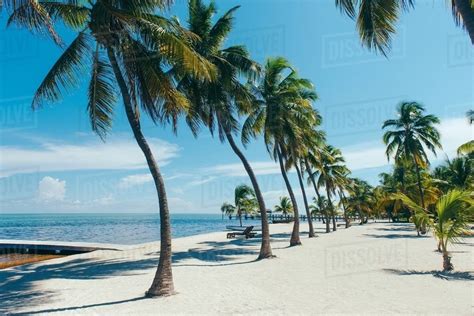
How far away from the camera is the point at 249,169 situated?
15484mm

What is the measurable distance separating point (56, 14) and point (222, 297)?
9.52 m

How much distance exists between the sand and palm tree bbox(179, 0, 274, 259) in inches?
154

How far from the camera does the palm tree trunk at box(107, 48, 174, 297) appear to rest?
29.0 ft

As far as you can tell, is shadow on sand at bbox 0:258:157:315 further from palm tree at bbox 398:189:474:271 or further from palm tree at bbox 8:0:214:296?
palm tree at bbox 398:189:474:271

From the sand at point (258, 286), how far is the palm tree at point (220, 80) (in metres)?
3.92

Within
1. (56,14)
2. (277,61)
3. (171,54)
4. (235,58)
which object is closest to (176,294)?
(171,54)

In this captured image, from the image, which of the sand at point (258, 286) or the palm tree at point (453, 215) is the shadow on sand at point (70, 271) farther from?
the palm tree at point (453, 215)

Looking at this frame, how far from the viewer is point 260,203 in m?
15.4

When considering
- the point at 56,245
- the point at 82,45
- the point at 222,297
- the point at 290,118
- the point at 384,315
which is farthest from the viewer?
the point at 56,245

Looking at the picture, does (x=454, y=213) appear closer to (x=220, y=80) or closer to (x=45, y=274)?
(x=220, y=80)

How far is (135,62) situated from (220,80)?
6.54 m

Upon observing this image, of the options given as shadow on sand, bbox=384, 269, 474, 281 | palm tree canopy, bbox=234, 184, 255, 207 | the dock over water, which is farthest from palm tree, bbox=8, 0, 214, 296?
palm tree canopy, bbox=234, 184, 255, 207

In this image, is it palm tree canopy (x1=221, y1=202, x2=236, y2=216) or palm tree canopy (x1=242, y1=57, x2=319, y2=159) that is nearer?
palm tree canopy (x1=242, y1=57, x2=319, y2=159)

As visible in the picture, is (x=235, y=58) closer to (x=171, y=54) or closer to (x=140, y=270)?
(x=171, y=54)
